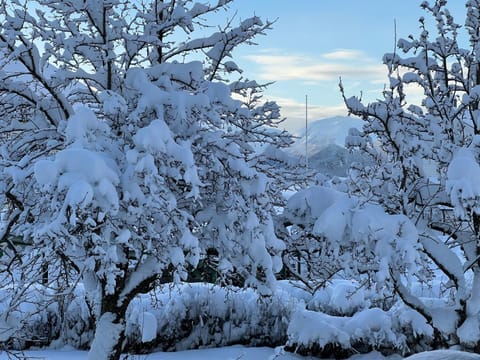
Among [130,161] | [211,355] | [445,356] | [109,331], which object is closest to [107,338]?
[109,331]

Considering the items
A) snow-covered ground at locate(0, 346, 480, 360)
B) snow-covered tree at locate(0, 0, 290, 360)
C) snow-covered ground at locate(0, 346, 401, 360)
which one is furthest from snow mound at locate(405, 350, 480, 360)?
snow-covered ground at locate(0, 346, 401, 360)

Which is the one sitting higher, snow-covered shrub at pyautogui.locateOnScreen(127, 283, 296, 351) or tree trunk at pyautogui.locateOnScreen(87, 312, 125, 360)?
tree trunk at pyautogui.locateOnScreen(87, 312, 125, 360)

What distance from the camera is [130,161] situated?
5180mm

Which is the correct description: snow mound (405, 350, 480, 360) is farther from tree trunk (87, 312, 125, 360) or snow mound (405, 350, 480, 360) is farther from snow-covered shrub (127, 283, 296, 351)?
snow-covered shrub (127, 283, 296, 351)

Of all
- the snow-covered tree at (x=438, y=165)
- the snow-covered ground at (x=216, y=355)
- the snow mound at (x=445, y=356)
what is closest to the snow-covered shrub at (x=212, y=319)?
the snow-covered ground at (x=216, y=355)

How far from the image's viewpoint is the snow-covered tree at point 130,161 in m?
5.23

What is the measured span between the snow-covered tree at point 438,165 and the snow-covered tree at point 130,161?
189cm

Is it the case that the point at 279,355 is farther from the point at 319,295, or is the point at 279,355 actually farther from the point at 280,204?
the point at 280,204

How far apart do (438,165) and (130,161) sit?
659 centimetres

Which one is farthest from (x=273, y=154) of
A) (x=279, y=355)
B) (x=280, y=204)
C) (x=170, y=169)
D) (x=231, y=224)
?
(x=279, y=355)

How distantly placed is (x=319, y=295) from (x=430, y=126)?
6.54 meters

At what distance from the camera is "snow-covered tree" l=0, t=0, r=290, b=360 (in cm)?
523

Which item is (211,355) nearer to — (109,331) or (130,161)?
(109,331)

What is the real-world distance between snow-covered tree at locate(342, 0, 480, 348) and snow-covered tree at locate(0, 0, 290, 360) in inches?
74.6
